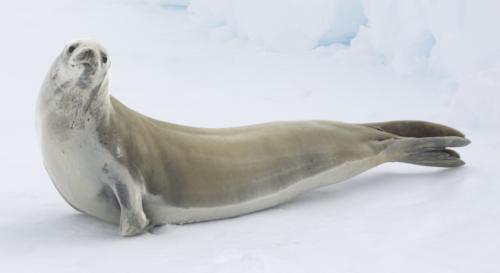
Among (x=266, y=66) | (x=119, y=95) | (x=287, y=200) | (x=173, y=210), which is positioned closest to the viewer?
(x=173, y=210)

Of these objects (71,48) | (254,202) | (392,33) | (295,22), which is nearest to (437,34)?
(392,33)

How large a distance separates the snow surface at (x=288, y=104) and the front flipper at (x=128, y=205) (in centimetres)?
6

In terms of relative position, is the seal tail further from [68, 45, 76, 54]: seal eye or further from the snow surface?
[68, 45, 76, 54]: seal eye

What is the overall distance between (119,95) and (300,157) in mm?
3568

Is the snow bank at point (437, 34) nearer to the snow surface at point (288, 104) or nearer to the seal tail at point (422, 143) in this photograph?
the snow surface at point (288, 104)

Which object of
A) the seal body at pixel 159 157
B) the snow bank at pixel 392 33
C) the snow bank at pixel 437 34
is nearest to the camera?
the seal body at pixel 159 157

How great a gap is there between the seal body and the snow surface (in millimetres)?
110

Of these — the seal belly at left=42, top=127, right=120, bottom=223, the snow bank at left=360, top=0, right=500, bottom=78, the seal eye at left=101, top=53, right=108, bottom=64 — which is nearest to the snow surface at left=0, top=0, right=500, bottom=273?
the snow bank at left=360, top=0, right=500, bottom=78

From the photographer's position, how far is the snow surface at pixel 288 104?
2.83 metres

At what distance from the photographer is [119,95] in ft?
22.5

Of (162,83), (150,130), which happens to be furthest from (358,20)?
(150,130)

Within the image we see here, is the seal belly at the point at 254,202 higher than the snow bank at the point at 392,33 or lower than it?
lower

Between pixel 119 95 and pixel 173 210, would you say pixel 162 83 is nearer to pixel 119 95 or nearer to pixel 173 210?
pixel 119 95

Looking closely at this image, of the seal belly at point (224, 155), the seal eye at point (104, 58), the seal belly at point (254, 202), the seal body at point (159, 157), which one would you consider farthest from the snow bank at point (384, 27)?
the seal eye at point (104, 58)
